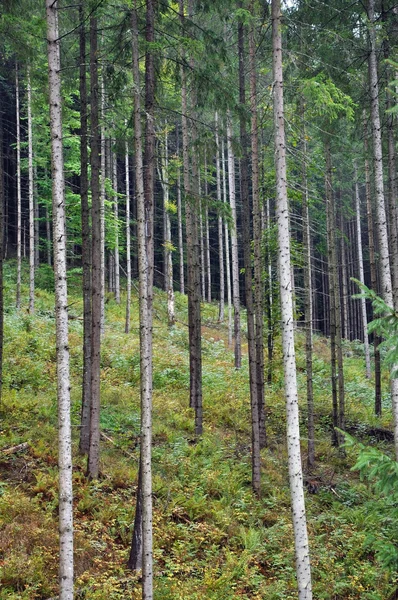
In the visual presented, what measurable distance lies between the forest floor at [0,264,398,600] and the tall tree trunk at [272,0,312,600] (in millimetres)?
1129

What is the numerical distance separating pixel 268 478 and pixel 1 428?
716 cm

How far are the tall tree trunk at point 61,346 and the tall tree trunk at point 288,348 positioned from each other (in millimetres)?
3624

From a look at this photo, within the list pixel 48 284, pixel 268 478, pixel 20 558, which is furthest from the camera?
pixel 48 284

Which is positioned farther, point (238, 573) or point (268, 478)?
point (268, 478)

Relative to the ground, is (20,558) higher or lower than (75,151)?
lower

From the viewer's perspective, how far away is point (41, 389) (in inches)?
584

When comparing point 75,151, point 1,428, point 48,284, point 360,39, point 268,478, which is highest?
point 75,151

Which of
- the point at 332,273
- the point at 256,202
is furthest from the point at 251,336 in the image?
A: the point at 332,273

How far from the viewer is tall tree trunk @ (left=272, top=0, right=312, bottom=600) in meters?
7.85

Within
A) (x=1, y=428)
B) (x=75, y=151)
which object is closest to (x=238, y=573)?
(x=1, y=428)

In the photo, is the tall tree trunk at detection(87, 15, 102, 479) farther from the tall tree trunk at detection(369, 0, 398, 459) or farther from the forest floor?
the tall tree trunk at detection(369, 0, 398, 459)

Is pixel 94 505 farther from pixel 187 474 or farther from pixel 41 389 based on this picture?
pixel 41 389

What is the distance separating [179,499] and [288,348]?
504 centimetres

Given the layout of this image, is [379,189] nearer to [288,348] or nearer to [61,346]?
[288,348]
